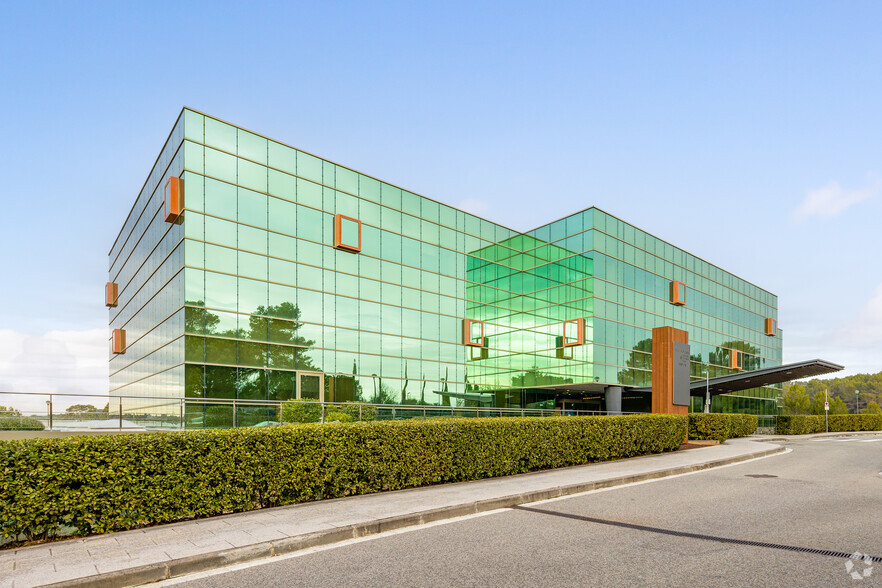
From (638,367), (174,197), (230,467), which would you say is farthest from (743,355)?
(230,467)

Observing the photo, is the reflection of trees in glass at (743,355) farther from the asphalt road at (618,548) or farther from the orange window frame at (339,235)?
the asphalt road at (618,548)

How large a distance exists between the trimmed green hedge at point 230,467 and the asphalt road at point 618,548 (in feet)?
8.20

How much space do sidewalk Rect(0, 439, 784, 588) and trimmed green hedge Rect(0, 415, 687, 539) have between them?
1.02 feet

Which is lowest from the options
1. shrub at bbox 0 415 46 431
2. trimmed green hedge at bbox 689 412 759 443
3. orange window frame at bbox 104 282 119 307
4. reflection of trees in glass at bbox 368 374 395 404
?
trimmed green hedge at bbox 689 412 759 443

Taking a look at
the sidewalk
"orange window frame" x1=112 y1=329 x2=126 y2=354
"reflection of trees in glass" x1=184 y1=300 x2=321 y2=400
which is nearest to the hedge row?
"reflection of trees in glass" x1=184 y1=300 x2=321 y2=400

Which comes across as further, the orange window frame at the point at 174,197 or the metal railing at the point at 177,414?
the orange window frame at the point at 174,197

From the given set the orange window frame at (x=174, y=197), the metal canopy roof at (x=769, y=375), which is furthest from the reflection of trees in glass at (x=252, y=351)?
the metal canopy roof at (x=769, y=375)

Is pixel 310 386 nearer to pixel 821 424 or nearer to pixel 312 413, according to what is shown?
pixel 312 413

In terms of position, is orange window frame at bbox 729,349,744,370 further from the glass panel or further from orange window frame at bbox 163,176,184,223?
orange window frame at bbox 163,176,184,223

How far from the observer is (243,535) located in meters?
7.20

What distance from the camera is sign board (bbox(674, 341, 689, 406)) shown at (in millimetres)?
25234

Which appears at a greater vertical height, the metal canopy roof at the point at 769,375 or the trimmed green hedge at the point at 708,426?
the metal canopy roof at the point at 769,375

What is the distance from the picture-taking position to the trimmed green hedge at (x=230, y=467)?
720cm

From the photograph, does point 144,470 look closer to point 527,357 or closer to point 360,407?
point 360,407
